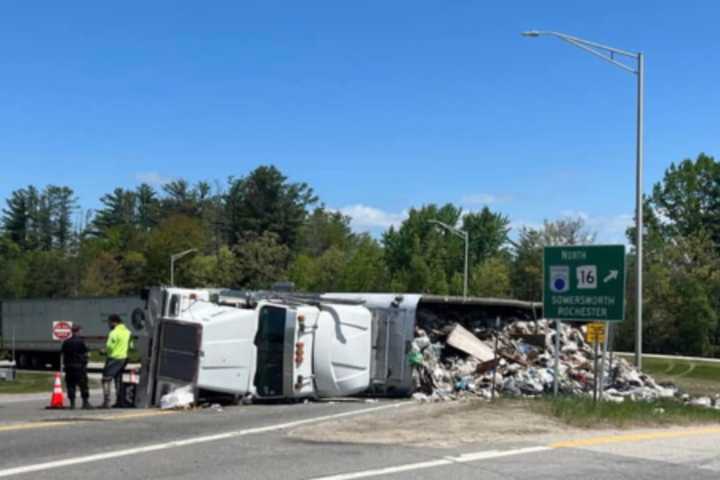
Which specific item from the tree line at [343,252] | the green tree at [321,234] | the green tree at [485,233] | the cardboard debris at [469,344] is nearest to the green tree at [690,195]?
the tree line at [343,252]

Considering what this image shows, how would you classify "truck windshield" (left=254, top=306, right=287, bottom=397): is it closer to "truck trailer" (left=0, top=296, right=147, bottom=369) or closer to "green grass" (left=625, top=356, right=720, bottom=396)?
"truck trailer" (left=0, top=296, right=147, bottom=369)

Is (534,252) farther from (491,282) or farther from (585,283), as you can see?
(585,283)

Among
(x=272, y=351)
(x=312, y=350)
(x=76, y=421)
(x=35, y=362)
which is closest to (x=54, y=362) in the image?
(x=35, y=362)

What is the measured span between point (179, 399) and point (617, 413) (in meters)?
7.38

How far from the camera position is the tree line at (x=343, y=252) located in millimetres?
63750

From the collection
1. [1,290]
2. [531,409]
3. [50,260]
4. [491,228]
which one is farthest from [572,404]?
[1,290]

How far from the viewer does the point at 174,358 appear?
648 inches

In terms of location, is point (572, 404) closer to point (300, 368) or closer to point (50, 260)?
point (300, 368)

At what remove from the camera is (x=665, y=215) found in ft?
285

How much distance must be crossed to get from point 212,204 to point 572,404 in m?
110

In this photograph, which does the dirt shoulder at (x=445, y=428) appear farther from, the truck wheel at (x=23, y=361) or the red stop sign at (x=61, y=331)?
the truck wheel at (x=23, y=361)

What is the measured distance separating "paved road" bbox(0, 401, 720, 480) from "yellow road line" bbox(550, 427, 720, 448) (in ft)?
0.05

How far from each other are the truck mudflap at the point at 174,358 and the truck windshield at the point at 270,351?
149cm

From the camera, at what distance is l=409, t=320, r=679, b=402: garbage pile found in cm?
2002
